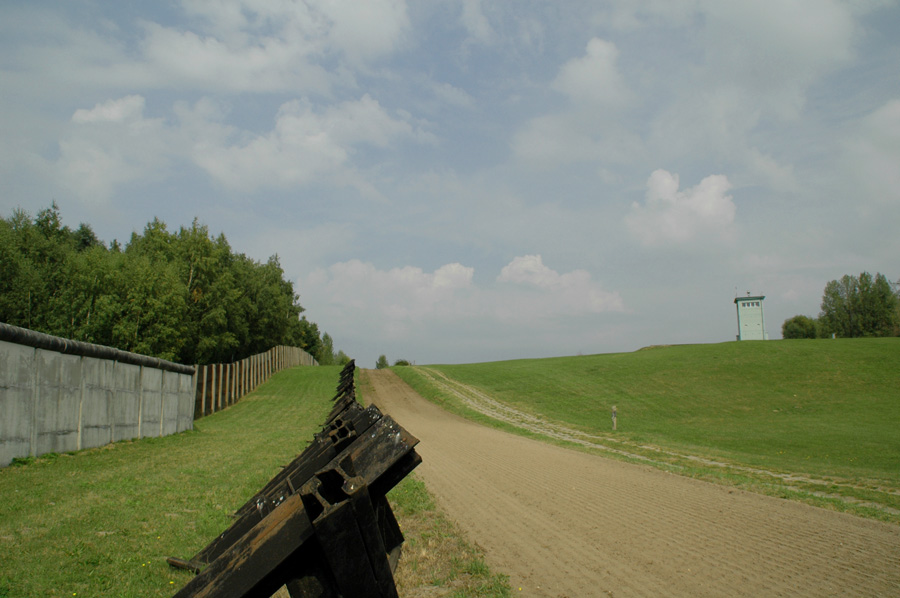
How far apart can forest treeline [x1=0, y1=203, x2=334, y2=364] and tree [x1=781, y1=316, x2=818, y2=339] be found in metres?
93.4

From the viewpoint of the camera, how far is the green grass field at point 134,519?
4.96 metres

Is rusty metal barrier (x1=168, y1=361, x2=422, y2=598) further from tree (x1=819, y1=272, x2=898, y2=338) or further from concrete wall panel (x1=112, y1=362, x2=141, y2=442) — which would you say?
tree (x1=819, y1=272, x2=898, y2=338)

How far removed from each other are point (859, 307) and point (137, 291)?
112619mm

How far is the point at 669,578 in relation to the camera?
6.16 meters

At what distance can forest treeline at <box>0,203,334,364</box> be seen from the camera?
3656 cm

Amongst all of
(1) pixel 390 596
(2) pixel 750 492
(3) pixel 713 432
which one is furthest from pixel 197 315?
(1) pixel 390 596

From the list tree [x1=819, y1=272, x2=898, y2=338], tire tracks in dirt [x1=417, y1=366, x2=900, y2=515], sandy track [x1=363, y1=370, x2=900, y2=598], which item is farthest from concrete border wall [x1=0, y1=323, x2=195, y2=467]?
tree [x1=819, y1=272, x2=898, y2=338]

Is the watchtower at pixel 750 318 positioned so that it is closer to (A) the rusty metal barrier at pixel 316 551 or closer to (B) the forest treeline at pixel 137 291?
(B) the forest treeline at pixel 137 291

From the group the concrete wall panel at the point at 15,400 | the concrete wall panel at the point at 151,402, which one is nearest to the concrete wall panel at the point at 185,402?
the concrete wall panel at the point at 151,402

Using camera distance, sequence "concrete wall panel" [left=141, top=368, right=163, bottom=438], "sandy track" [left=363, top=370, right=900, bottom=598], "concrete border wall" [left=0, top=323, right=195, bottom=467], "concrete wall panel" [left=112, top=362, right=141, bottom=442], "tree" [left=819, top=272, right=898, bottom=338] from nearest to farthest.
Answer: "sandy track" [left=363, top=370, right=900, bottom=598] < "concrete border wall" [left=0, top=323, right=195, bottom=467] < "concrete wall panel" [left=112, top=362, right=141, bottom=442] < "concrete wall panel" [left=141, top=368, right=163, bottom=438] < "tree" [left=819, top=272, right=898, bottom=338]

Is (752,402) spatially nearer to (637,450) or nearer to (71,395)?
(637,450)

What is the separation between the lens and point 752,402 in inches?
1334

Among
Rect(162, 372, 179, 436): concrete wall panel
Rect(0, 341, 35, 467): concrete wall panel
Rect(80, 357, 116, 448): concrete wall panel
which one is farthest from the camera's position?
Rect(162, 372, 179, 436): concrete wall panel

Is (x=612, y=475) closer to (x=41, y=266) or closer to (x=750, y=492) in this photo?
(x=750, y=492)
